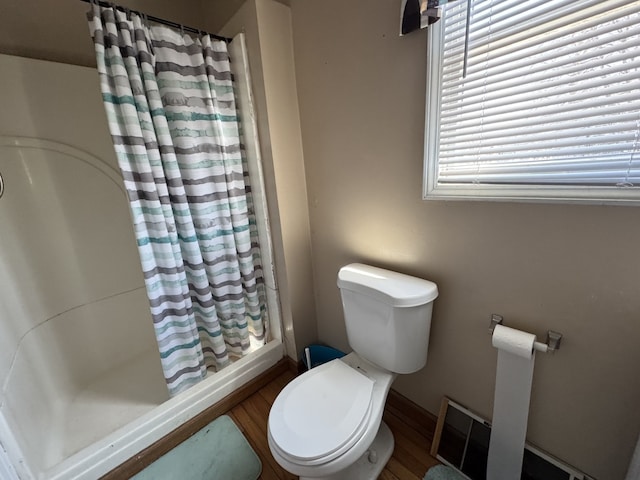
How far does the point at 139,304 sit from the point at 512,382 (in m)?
2.03

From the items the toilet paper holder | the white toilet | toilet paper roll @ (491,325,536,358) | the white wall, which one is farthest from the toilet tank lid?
the white wall

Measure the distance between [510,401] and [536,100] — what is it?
95 cm

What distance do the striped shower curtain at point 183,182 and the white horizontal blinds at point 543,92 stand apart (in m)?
1.03

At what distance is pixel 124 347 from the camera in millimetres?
1744

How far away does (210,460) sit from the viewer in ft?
4.03

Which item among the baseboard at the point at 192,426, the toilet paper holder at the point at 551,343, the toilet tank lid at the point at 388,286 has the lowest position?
the baseboard at the point at 192,426

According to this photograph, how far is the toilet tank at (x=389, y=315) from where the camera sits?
3.25 feet

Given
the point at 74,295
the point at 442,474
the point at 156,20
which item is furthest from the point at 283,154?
the point at 442,474

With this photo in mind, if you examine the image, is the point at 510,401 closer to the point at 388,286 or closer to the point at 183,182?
the point at 388,286

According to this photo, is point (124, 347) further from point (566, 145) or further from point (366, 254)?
point (566, 145)

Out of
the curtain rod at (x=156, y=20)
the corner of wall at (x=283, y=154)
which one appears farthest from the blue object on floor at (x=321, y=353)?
the curtain rod at (x=156, y=20)

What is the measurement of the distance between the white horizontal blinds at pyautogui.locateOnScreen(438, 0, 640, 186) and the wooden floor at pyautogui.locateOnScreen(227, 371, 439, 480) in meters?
1.17

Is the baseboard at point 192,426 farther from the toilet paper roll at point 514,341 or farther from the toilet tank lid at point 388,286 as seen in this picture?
the toilet paper roll at point 514,341

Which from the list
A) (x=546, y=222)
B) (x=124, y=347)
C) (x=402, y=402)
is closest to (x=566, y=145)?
(x=546, y=222)
